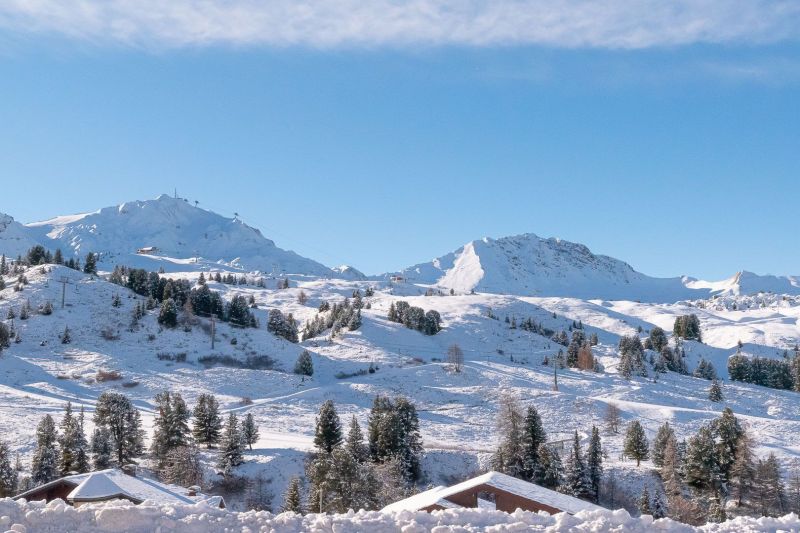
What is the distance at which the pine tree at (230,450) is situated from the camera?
5872cm

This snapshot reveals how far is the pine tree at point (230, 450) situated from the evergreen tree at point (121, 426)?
21.4ft

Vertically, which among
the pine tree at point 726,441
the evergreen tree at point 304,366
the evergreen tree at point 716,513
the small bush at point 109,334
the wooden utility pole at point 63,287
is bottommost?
the evergreen tree at point 716,513

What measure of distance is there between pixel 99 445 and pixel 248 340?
5424 centimetres

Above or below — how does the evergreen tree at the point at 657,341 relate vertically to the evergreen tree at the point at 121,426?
above

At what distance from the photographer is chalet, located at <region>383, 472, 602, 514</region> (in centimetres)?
3272

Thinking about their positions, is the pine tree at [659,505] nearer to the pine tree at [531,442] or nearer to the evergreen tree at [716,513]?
the evergreen tree at [716,513]

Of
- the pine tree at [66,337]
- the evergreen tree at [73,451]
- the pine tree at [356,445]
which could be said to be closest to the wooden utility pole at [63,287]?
the pine tree at [66,337]

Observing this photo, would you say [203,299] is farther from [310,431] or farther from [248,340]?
[310,431]

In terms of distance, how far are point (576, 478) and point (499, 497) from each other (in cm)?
2594

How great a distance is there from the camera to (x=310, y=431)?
7556 centimetres

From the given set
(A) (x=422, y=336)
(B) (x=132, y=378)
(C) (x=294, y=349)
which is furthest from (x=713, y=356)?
(B) (x=132, y=378)

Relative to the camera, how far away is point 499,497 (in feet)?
115

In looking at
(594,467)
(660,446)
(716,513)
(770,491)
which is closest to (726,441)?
(660,446)

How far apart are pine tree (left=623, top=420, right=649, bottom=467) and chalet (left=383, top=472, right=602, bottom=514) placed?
32.8 metres
